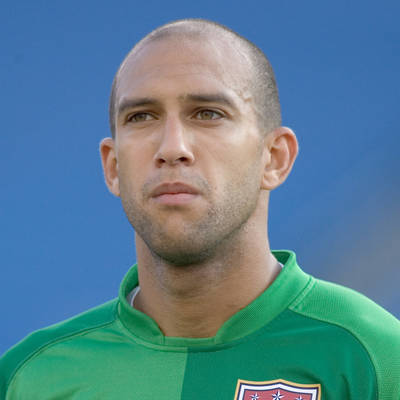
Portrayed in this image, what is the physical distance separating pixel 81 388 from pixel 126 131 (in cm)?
106

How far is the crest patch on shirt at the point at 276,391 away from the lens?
300cm

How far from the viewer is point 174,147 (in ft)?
9.87

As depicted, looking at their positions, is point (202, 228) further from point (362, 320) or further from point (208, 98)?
point (362, 320)

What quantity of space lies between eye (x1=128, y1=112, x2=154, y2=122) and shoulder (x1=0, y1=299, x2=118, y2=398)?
91 cm

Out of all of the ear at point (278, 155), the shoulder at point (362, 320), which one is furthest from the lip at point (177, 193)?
the shoulder at point (362, 320)

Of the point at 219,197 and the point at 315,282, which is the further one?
the point at 315,282

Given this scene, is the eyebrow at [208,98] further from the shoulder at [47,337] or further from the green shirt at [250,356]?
the shoulder at [47,337]

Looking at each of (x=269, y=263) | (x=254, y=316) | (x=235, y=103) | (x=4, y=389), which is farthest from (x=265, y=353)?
(x=4, y=389)

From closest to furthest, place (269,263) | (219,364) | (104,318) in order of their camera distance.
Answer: (219,364) < (269,263) < (104,318)

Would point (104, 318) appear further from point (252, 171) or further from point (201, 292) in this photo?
point (252, 171)

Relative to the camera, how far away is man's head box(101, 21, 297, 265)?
119 inches

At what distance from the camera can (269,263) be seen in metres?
3.40

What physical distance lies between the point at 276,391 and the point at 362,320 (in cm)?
44

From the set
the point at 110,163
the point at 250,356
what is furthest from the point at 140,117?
the point at 250,356
